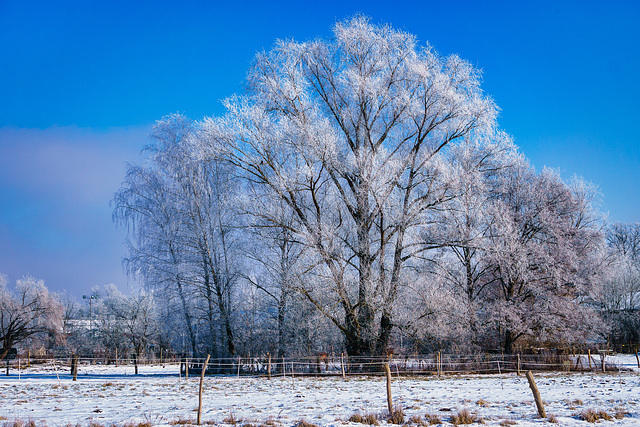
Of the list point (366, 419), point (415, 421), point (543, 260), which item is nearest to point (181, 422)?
point (366, 419)

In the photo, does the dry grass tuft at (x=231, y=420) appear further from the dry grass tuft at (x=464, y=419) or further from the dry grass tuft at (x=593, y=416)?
the dry grass tuft at (x=593, y=416)

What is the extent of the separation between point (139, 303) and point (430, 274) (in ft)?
124

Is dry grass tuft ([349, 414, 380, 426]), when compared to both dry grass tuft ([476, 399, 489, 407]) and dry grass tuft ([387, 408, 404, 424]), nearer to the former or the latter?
dry grass tuft ([387, 408, 404, 424])

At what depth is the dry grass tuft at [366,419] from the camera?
920 cm

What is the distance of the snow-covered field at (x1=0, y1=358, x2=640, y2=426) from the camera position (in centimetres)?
970

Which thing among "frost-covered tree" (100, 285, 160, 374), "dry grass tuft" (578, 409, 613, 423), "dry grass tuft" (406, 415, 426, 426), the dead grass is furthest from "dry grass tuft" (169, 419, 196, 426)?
"frost-covered tree" (100, 285, 160, 374)

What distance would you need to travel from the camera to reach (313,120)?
779 inches

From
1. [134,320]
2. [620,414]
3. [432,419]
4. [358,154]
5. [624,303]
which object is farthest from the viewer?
[134,320]

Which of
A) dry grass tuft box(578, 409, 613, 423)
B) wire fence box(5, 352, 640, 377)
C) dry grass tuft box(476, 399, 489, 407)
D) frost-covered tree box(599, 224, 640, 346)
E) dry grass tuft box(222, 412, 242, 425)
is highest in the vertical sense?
frost-covered tree box(599, 224, 640, 346)

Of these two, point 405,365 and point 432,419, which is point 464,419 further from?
point 405,365

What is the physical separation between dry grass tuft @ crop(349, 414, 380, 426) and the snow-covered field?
0.20 m

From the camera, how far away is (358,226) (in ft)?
63.6

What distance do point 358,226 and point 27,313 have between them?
123 ft

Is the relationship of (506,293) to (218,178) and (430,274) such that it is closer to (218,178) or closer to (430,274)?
(430,274)
